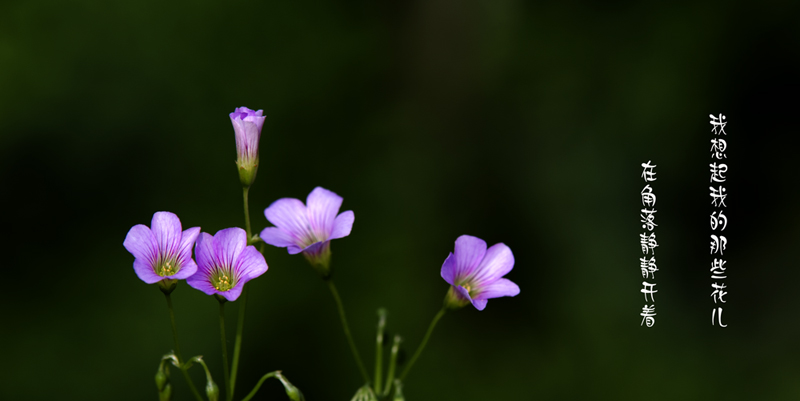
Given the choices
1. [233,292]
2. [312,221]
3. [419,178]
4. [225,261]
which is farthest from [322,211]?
[419,178]

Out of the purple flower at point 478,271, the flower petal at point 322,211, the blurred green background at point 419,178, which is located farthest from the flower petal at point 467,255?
the blurred green background at point 419,178

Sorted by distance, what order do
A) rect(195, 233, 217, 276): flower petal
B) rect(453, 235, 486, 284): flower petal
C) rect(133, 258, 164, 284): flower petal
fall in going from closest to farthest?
rect(133, 258, 164, 284): flower petal → rect(195, 233, 217, 276): flower petal → rect(453, 235, 486, 284): flower petal

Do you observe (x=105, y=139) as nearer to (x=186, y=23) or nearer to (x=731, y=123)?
(x=186, y=23)

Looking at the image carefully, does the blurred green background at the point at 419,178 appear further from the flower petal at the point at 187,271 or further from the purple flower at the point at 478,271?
the flower petal at the point at 187,271

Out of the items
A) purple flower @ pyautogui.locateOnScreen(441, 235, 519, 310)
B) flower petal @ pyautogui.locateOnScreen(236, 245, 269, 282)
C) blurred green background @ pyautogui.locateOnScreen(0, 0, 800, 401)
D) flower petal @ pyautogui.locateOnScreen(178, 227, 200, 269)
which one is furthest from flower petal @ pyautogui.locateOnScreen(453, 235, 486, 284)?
blurred green background @ pyautogui.locateOnScreen(0, 0, 800, 401)

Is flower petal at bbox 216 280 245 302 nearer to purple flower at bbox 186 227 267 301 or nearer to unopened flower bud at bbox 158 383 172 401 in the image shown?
purple flower at bbox 186 227 267 301

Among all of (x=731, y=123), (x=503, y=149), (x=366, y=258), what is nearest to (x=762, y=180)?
(x=731, y=123)

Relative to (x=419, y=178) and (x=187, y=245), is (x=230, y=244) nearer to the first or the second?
(x=187, y=245)
